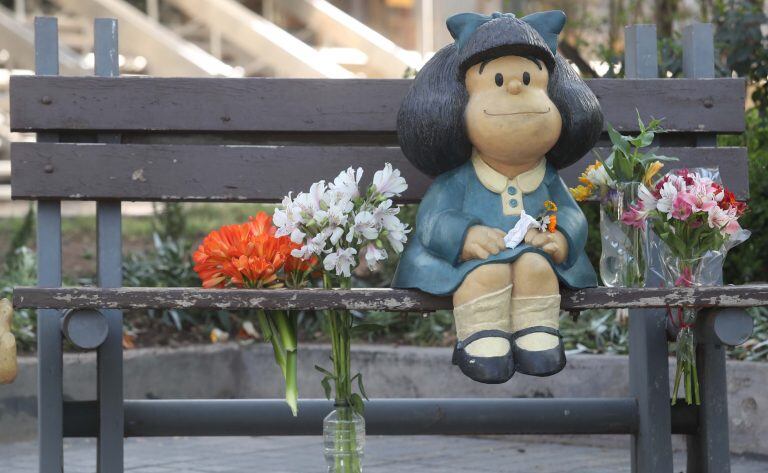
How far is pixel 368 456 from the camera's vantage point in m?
5.21

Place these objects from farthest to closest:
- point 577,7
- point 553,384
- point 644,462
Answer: point 577,7, point 553,384, point 644,462

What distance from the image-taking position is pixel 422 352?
566cm

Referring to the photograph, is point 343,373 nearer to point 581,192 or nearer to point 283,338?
point 283,338

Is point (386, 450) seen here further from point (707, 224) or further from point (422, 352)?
point (707, 224)

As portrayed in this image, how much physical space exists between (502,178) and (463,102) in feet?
0.75

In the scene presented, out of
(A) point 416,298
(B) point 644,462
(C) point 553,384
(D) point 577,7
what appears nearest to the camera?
(A) point 416,298

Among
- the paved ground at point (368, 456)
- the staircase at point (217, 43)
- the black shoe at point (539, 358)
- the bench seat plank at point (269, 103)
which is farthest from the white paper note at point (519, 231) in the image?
the staircase at point (217, 43)

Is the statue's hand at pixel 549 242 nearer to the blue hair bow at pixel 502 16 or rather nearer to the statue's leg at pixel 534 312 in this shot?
the statue's leg at pixel 534 312

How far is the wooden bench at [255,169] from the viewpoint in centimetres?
372

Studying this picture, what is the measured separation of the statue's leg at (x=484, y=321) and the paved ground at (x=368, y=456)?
1.55 metres

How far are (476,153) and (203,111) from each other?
0.85m

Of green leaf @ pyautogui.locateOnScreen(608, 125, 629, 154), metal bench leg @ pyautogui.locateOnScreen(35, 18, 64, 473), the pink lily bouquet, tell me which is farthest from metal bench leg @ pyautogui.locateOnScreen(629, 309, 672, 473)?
metal bench leg @ pyautogui.locateOnScreen(35, 18, 64, 473)

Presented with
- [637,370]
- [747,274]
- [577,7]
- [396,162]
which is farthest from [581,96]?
[577,7]

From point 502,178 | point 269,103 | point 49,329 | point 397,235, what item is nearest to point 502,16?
point 502,178
